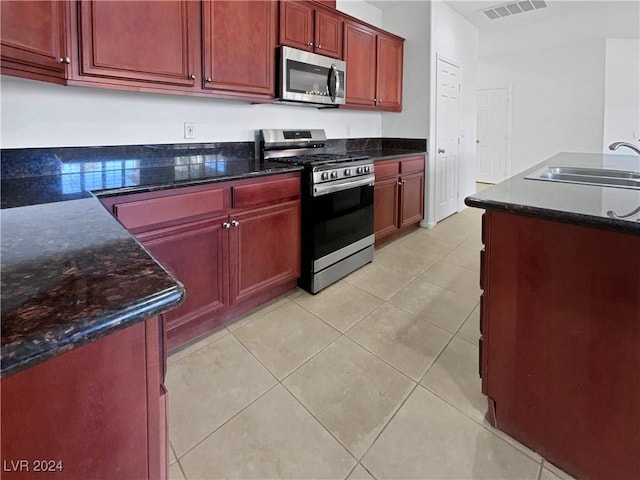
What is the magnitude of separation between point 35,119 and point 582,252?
→ 97.4 inches

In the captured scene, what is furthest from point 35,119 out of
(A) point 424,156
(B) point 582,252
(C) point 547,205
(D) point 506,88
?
(D) point 506,88

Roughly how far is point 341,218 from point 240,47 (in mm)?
1359

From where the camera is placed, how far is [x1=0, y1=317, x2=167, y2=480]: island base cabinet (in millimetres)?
462

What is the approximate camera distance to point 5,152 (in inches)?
67.7

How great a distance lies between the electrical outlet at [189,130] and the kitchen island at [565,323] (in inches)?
76.2

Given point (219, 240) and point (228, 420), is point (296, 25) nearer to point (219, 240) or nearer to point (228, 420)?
point (219, 240)

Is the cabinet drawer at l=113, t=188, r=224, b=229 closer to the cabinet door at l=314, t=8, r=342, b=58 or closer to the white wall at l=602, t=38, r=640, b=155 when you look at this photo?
the cabinet door at l=314, t=8, r=342, b=58

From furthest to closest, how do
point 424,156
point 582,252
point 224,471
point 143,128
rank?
point 424,156
point 143,128
point 224,471
point 582,252

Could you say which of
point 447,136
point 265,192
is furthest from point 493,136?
point 265,192

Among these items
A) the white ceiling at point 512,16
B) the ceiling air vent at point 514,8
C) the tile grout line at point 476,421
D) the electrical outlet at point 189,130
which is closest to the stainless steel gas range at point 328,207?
the electrical outlet at point 189,130

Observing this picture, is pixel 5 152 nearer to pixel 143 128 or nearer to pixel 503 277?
pixel 143 128

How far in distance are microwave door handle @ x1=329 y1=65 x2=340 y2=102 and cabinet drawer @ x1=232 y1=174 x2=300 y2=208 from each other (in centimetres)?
108

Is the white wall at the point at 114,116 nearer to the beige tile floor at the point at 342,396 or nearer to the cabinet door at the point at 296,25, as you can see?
the cabinet door at the point at 296,25

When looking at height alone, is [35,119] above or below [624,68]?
below
